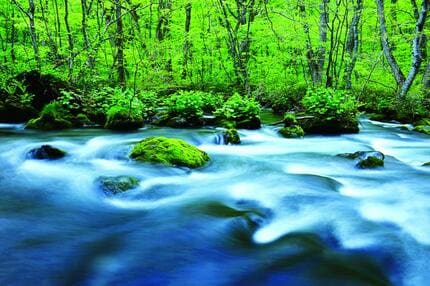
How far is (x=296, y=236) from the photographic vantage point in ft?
14.0

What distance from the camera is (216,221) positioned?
4.57m

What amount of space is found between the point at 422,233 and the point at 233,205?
7.13 feet

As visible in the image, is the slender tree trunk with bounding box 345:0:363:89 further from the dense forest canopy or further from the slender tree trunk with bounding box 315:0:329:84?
the slender tree trunk with bounding box 315:0:329:84

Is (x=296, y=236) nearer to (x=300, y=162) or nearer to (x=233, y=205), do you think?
(x=233, y=205)

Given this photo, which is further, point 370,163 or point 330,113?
point 330,113

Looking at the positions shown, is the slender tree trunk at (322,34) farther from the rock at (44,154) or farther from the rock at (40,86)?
the rock at (44,154)

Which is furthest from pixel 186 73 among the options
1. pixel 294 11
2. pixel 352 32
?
pixel 352 32

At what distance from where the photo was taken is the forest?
11.8ft

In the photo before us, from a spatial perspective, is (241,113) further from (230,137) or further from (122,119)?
(122,119)

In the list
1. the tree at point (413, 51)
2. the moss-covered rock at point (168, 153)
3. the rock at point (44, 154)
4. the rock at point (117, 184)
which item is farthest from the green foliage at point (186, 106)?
the tree at point (413, 51)

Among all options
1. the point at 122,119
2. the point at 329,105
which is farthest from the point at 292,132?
the point at 122,119

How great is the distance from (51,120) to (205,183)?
5.91 metres

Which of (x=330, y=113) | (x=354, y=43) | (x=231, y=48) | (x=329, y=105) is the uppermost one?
(x=354, y=43)

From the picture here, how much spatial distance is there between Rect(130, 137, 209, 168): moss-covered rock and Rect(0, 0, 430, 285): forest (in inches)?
1.0
